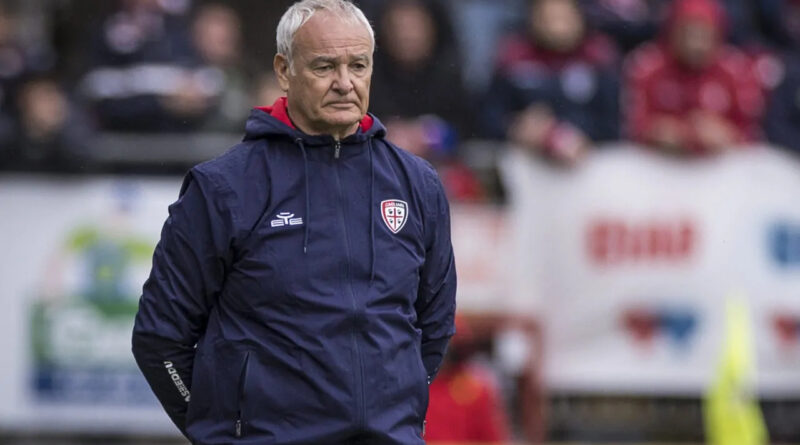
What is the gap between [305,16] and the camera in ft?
14.6

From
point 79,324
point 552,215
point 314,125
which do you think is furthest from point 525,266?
point 314,125

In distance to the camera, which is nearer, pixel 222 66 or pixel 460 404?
pixel 460 404

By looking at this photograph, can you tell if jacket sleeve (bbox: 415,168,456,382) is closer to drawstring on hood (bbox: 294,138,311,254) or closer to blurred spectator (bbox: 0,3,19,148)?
drawstring on hood (bbox: 294,138,311,254)

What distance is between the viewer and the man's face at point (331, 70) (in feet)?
14.5

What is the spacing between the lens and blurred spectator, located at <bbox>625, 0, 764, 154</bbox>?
981cm

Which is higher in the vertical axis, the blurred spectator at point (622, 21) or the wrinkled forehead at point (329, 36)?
the wrinkled forehead at point (329, 36)

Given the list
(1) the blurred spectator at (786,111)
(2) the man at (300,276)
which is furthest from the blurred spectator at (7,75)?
(2) the man at (300,276)

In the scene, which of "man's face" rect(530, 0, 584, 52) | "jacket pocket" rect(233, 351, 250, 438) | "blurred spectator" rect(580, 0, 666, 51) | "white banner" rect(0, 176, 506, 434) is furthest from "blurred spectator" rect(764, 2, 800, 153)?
"jacket pocket" rect(233, 351, 250, 438)

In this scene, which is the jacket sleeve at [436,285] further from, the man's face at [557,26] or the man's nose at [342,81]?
the man's face at [557,26]

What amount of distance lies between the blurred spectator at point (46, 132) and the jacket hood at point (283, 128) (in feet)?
18.2

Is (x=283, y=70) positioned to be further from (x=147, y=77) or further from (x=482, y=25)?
(x=482, y=25)

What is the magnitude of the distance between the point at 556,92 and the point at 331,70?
5576 mm

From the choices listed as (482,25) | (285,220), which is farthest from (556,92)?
(285,220)

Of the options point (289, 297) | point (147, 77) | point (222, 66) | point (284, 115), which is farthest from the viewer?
point (222, 66)
